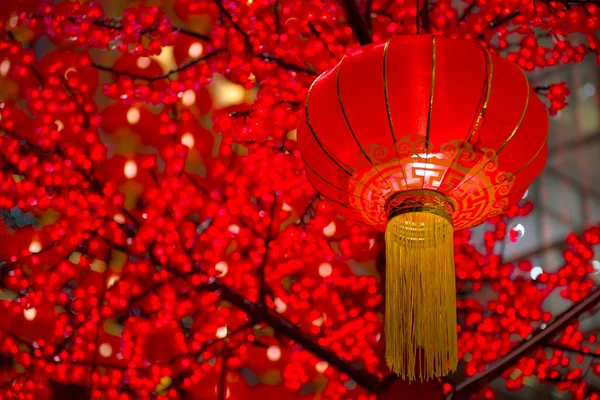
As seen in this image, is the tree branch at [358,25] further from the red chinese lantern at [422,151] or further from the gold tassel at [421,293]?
the gold tassel at [421,293]

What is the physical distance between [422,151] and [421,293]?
1.42 ft

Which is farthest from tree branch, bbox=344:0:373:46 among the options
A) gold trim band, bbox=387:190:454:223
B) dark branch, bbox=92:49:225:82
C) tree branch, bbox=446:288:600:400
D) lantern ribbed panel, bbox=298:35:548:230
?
tree branch, bbox=446:288:600:400

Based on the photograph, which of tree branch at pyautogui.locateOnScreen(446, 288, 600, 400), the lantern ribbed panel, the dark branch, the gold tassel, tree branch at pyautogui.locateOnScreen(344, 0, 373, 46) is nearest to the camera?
the lantern ribbed panel

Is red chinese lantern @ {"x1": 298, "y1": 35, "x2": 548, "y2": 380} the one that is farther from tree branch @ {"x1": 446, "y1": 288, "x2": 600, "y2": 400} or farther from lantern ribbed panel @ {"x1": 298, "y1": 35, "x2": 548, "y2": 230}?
tree branch @ {"x1": 446, "y1": 288, "x2": 600, "y2": 400}

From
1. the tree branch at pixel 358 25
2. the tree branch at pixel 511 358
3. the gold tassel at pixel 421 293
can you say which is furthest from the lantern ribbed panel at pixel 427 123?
the tree branch at pixel 358 25

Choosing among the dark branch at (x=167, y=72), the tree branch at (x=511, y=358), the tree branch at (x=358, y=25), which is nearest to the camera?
the tree branch at (x=511, y=358)

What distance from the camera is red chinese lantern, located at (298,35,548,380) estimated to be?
6.08 feet

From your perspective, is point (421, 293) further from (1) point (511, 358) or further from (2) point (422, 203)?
(1) point (511, 358)

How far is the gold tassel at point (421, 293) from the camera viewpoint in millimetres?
2021

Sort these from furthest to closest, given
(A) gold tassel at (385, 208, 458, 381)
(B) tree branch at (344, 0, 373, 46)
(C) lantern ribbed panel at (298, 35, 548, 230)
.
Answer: (B) tree branch at (344, 0, 373, 46) < (A) gold tassel at (385, 208, 458, 381) < (C) lantern ribbed panel at (298, 35, 548, 230)

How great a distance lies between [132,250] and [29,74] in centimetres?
134

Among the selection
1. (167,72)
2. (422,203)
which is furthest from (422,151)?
(167,72)

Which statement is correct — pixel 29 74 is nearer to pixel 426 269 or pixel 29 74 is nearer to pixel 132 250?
pixel 132 250

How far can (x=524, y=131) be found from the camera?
1925 mm
